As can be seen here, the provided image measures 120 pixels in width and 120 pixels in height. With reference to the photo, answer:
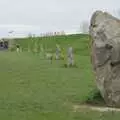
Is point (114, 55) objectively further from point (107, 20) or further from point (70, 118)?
point (70, 118)

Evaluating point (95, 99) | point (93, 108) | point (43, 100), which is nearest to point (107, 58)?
point (93, 108)

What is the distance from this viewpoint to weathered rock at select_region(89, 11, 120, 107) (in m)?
13.7

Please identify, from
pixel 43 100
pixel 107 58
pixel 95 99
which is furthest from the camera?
pixel 43 100

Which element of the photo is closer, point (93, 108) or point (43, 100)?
point (93, 108)

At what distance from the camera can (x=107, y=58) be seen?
13969mm

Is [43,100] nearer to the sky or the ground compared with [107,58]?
nearer to the ground

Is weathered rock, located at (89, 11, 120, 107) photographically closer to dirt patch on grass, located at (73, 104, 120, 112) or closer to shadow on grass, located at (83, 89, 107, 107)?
dirt patch on grass, located at (73, 104, 120, 112)

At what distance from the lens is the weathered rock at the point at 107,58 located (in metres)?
13.7

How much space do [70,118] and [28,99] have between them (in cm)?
335

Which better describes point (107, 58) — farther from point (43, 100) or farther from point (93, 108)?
point (43, 100)

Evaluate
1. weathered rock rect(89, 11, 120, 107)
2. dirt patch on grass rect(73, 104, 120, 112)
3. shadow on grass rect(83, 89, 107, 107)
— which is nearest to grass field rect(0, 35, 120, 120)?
dirt patch on grass rect(73, 104, 120, 112)

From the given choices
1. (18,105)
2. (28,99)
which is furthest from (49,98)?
(18,105)

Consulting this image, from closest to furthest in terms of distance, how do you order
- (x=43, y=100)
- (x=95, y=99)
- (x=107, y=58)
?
(x=107, y=58) < (x=95, y=99) < (x=43, y=100)

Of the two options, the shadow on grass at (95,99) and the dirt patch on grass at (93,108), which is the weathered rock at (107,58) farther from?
the shadow on grass at (95,99)
